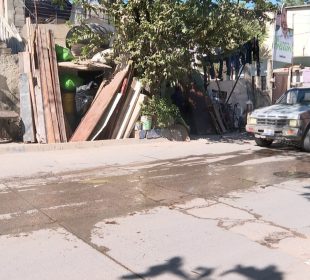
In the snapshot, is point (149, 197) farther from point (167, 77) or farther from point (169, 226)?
point (167, 77)

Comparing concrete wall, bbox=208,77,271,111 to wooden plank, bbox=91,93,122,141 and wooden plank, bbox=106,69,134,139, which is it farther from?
wooden plank, bbox=91,93,122,141

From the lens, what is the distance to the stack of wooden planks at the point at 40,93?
12.4 meters

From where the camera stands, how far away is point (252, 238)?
17.1 feet

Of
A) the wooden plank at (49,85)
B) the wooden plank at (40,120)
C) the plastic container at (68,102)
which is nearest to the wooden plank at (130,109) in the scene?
the plastic container at (68,102)

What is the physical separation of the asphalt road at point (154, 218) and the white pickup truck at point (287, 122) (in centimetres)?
155

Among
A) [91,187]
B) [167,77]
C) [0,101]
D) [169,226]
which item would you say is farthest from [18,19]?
[169,226]

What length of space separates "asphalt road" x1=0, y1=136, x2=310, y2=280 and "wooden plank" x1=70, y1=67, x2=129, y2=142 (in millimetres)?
2128

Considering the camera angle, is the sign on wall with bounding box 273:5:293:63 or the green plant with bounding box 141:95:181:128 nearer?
the green plant with bounding box 141:95:181:128

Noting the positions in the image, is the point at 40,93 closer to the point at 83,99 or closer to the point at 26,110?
the point at 26,110

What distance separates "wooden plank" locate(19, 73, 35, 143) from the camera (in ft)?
40.8

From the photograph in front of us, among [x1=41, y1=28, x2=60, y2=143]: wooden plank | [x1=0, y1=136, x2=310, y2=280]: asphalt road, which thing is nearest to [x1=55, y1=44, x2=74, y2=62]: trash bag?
[x1=41, y1=28, x2=60, y2=143]: wooden plank

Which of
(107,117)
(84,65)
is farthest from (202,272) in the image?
(84,65)

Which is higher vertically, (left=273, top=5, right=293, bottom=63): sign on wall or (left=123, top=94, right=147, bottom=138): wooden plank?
(left=273, top=5, right=293, bottom=63): sign on wall

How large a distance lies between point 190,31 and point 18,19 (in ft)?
29.6
